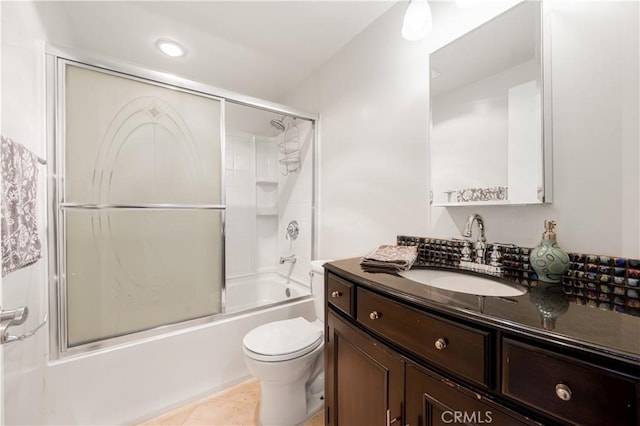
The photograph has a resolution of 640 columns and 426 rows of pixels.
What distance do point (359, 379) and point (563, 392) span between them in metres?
0.64

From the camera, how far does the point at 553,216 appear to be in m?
0.93

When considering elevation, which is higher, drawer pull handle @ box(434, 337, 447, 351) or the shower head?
the shower head

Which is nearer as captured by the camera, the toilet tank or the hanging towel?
the hanging towel

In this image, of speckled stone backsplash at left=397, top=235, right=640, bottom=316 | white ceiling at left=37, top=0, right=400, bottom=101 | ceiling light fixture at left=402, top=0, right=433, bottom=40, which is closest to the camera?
speckled stone backsplash at left=397, top=235, right=640, bottom=316

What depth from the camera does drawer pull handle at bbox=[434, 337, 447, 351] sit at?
66 centimetres

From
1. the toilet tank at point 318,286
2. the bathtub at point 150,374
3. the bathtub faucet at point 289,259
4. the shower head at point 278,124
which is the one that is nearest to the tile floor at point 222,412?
the bathtub at point 150,374

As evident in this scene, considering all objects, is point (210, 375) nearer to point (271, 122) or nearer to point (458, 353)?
point (458, 353)

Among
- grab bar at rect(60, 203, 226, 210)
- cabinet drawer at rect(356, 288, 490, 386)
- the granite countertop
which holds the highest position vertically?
grab bar at rect(60, 203, 226, 210)

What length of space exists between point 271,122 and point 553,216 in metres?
2.50

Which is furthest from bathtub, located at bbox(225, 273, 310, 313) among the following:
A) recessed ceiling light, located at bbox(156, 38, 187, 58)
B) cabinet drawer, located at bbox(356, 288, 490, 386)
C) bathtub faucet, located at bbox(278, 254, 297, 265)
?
recessed ceiling light, located at bbox(156, 38, 187, 58)

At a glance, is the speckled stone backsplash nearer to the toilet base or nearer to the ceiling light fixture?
the ceiling light fixture

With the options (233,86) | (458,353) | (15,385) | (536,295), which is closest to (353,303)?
(458,353)

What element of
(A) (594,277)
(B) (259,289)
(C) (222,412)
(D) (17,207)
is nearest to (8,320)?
(D) (17,207)

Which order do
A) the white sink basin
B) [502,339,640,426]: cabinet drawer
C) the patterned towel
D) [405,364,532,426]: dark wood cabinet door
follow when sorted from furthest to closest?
the patterned towel, the white sink basin, [405,364,532,426]: dark wood cabinet door, [502,339,640,426]: cabinet drawer
